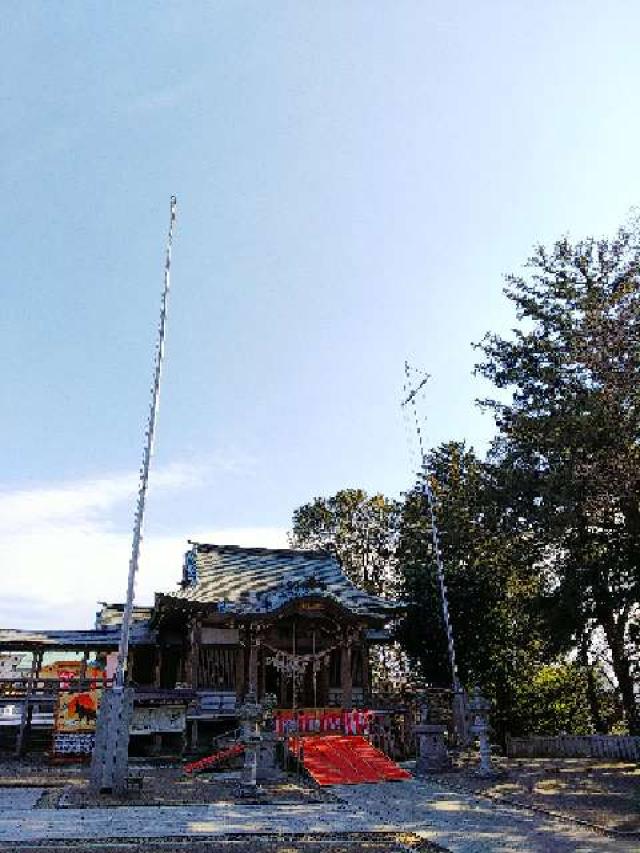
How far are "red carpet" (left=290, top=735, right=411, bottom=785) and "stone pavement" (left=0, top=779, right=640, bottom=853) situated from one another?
3316 millimetres

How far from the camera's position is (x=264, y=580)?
29656mm

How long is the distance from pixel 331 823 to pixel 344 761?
779cm

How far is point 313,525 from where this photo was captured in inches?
1747

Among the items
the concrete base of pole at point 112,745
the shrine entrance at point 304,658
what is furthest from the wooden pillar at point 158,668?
the concrete base of pole at point 112,745

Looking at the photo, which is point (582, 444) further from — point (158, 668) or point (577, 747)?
point (158, 668)

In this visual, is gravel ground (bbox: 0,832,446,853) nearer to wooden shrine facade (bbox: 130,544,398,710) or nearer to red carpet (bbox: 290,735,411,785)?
red carpet (bbox: 290,735,411,785)

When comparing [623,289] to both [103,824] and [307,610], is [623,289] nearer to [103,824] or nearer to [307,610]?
[307,610]

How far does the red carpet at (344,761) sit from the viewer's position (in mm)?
15789

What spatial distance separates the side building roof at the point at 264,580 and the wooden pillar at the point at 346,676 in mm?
1692

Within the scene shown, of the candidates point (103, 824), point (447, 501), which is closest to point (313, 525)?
point (447, 501)

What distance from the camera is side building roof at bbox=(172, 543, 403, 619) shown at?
25000mm

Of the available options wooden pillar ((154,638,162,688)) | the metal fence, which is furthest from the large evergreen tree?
wooden pillar ((154,638,162,688))

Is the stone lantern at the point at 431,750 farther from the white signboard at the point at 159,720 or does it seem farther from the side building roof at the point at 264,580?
the white signboard at the point at 159,720

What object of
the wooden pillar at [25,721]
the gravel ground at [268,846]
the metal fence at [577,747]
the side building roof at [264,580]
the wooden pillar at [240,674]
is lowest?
the metal fence at [577,747]
